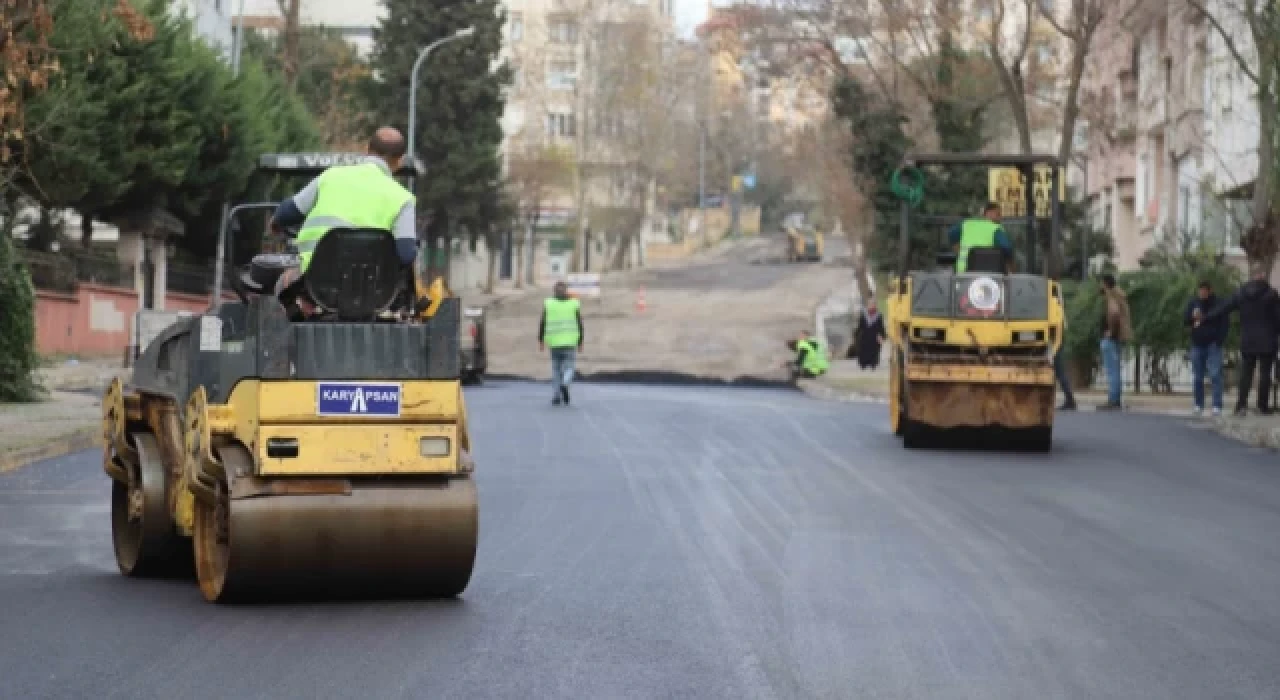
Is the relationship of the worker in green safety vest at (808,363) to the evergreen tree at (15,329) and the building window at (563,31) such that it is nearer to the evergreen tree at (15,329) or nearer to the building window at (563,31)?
the evergreen tree at (15,329)

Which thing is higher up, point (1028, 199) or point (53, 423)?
point (1028, 199)

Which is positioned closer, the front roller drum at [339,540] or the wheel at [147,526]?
the front roller drum at [339,540]

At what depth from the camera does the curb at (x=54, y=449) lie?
18266 mm

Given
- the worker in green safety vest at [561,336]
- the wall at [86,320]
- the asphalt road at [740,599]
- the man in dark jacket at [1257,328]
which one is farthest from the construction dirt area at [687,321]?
the asphalt road at [740,599]

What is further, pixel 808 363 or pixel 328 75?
pixel 328 75

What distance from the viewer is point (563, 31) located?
107 m

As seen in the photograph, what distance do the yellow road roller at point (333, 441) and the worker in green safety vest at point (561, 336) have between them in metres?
18.3

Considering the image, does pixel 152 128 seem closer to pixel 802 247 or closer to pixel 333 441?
pixel 333 441

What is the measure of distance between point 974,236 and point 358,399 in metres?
12.6

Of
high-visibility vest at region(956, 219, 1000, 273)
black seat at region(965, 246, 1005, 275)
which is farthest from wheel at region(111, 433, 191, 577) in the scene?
high-visibility vest at region(956, 219, 1000, 273)

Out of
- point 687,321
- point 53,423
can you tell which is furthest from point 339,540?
point 687,321

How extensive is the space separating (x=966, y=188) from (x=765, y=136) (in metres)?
106

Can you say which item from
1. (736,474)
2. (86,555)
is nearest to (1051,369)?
(736,474)

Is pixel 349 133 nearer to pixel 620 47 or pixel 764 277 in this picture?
pixel 620 47
